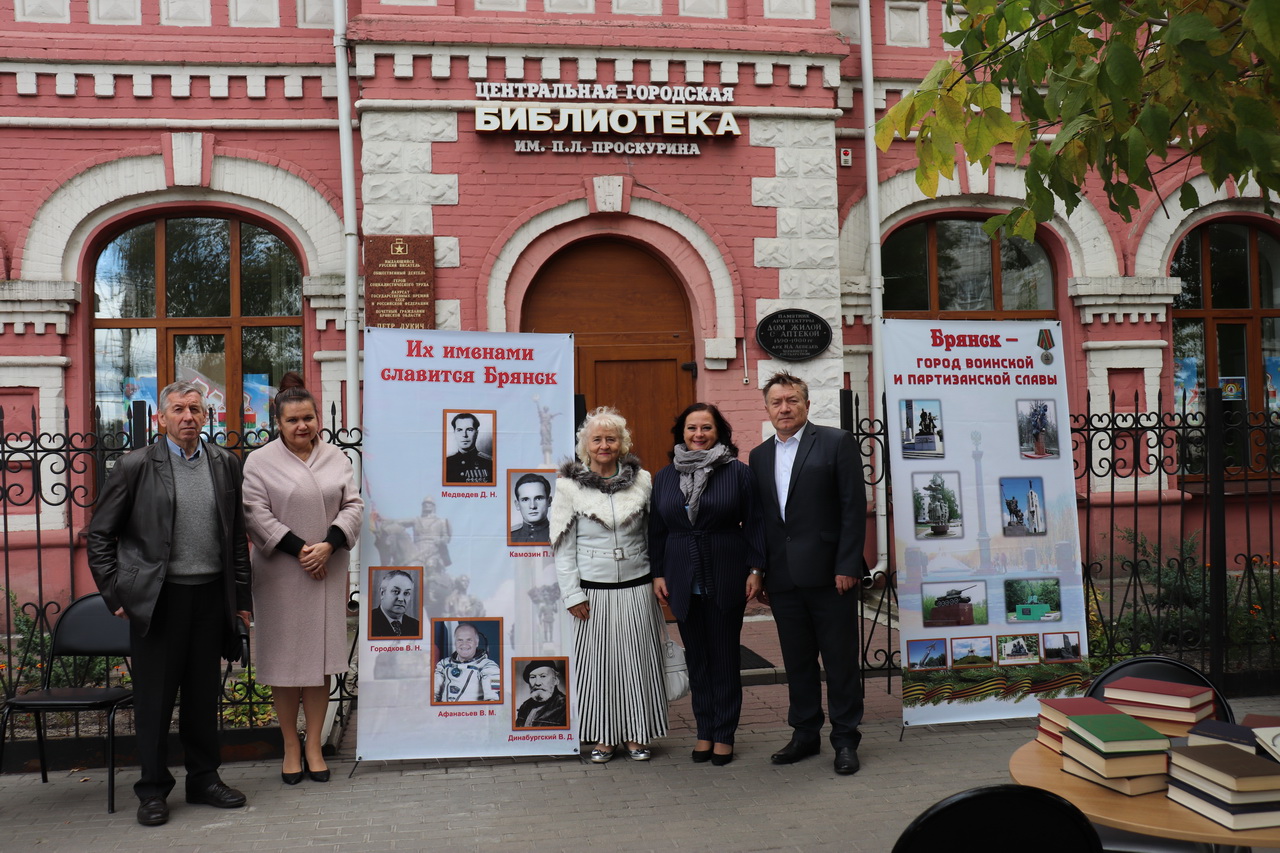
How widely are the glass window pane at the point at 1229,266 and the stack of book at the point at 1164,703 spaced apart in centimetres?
942

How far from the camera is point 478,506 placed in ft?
17.6

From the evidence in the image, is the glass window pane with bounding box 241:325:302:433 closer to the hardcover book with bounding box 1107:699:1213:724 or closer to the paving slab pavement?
the paving slab pavement

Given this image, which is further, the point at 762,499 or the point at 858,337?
the point at 858,337

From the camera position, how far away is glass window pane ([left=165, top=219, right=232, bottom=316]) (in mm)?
9594

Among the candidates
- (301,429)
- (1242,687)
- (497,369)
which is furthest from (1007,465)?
(301,429)

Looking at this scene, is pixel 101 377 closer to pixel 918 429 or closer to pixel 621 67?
pixel 621 67

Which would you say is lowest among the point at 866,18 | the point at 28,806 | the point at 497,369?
the point at 28,806

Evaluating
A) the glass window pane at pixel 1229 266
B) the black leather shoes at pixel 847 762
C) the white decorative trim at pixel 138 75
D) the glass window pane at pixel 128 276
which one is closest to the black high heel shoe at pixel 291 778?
the black leather shoes at pixel 847 762

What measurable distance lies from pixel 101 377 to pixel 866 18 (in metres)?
8.09

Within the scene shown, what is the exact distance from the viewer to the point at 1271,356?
1117cm

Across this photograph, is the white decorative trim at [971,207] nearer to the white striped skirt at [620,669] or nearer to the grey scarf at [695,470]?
the grey scarf at [695,470]

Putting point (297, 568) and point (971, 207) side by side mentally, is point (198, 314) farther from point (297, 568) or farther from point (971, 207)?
point (971, 207)

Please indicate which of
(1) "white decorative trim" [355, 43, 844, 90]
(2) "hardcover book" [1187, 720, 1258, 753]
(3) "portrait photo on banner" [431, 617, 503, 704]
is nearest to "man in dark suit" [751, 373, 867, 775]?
(3) "portrait photo on banner" [431, 617, 503, 704]

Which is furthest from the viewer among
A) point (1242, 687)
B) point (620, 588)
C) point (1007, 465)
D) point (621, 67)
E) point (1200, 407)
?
point (1200, 407)
